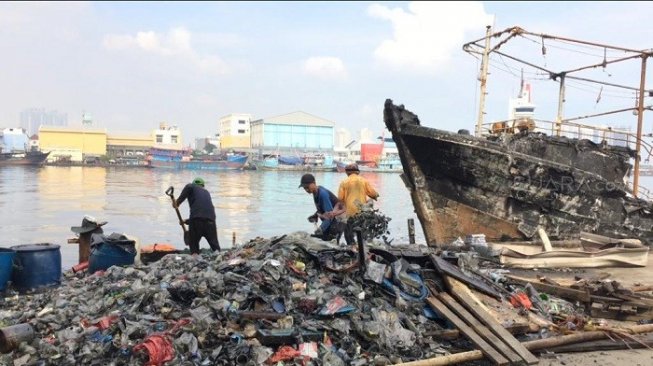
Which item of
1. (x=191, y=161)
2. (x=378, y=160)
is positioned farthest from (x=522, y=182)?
(x=378, y=160)

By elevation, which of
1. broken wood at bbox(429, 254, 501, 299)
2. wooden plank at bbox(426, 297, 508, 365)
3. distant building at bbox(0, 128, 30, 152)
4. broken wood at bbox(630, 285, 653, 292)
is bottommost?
broken wood at bbox(630, 285, 653, 292)

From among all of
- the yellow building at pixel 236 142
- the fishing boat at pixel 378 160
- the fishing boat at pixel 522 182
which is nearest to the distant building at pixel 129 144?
the yellow building at pixel 236 142

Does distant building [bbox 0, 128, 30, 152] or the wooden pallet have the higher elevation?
distant building [bbox 0, 128, 30, 152]

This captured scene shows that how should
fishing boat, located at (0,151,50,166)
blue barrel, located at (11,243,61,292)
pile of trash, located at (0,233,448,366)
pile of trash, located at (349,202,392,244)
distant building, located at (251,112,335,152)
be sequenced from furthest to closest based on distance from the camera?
distant building, located at (251,112,335,152), fishing boat, located at (0,151,50,166), pile of trash, located at (349,202,392,244), blue barrel, located at (11,243,61,292), pile of trash, located at (0,233,448,366)

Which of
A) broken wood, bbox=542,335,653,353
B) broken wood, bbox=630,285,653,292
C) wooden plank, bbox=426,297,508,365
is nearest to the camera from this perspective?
wooden plank, bbox=426,297,508,365

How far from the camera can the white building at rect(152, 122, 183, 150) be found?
8556 cm

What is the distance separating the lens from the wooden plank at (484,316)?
4363mm

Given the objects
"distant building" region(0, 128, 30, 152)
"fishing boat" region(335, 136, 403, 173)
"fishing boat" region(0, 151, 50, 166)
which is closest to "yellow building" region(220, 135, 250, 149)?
"fishing boat" region(335, 136, 403, 173)

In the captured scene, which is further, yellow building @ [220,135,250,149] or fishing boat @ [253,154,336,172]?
yellow building @ [220,135,250,149]

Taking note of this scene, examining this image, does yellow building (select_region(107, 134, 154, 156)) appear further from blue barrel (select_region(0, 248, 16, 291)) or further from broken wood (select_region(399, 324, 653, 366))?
broken wood (select_region(399, 324, 653, 366))

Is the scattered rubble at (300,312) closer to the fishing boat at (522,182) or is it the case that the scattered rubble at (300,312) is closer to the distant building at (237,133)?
the fishing boat at (522,182)

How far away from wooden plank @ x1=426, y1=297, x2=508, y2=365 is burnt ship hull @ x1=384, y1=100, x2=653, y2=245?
7.38m

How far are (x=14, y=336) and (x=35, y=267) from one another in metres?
2.61

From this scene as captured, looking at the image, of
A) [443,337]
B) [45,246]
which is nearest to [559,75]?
[443,337]
